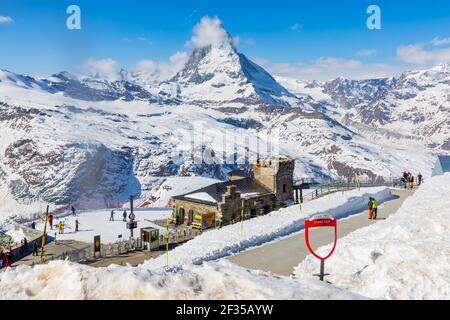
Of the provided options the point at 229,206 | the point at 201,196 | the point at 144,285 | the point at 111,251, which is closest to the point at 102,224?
the point at 201,196

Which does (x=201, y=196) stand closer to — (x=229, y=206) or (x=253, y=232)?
(x=229, y=206)

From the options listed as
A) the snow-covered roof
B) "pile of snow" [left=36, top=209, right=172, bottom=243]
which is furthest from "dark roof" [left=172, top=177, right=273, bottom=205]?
"pile of snow" [left=36, top=209, right=172, bottom=243]

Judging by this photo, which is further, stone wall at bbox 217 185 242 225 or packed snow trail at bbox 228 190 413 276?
stone wall at bbox 217 185 242 225

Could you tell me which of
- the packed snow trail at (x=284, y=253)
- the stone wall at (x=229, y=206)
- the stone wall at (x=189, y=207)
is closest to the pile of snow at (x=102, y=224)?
the stone wall at (x=189, y=207)

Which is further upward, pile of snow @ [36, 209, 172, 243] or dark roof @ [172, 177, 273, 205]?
dark roof @ [172, 177, 273, 205]

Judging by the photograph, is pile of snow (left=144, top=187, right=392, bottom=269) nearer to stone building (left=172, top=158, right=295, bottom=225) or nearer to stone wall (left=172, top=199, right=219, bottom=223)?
stone building (left=172, top=158, right=295, bottom=225)
